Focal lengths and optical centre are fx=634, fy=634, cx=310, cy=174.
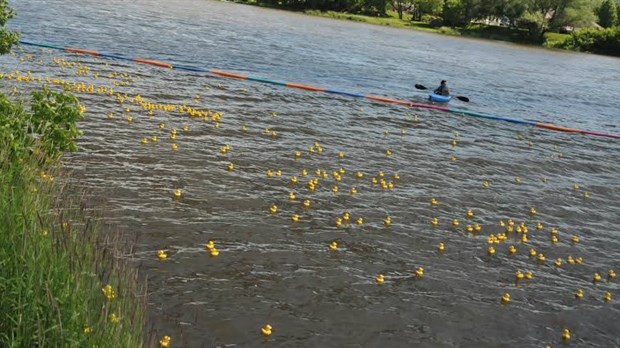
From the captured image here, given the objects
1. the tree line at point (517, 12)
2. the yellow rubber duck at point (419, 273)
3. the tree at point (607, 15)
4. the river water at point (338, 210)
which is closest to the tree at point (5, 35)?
the river water at point (338, 210)

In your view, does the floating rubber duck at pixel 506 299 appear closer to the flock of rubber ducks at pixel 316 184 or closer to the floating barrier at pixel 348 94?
the flock of rubber ducks at pixel 316 184

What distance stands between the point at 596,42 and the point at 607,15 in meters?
29.9

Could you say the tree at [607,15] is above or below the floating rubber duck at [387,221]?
above

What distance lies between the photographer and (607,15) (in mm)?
128375

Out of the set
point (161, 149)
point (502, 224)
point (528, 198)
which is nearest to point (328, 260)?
point (502, 224)

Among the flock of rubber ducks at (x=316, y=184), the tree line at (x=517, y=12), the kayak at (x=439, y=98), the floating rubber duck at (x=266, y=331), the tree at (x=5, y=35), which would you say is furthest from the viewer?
the tree line at (x=517, y=12)

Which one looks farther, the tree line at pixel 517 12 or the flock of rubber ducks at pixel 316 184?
the tree line at pixel 517 12

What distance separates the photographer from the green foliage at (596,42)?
103 meters

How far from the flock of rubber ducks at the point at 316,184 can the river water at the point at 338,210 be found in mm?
129

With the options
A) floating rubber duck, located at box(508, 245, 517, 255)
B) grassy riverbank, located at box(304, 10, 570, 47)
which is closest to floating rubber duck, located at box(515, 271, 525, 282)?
floating rubber duck, located at box(508, 245, 517, 255)

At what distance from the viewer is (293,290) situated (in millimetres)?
11562

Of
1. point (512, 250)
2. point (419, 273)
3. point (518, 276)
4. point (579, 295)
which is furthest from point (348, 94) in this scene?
point (579, 295)

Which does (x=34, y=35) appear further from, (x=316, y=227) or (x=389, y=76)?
(x=316, y=227)

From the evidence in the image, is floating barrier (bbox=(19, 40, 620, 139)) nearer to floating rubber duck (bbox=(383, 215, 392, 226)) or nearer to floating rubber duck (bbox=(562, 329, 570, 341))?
floating rubber duck (bbox=(383, 215, 392, 226))
